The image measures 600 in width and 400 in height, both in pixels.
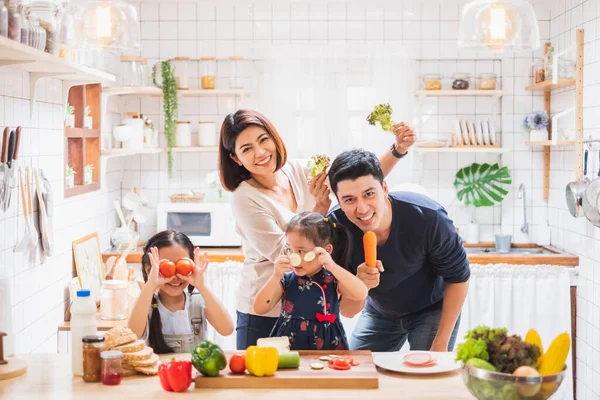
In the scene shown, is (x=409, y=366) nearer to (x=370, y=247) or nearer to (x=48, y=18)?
(x=370, y=247)

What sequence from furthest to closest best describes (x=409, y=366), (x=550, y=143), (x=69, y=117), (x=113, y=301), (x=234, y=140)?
1. (x=550, y=143)
2. (x=69, y=117)
3. (x=113, y=301)
4. (x=234, y=140)
5. (x=409, y=366)

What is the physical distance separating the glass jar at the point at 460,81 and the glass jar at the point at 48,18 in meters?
2.93

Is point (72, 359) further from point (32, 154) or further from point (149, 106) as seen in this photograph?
point (149, 106)

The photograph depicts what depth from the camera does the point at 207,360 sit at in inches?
→ 84.2

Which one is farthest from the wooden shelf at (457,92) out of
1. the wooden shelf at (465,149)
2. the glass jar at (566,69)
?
the glass jar at (566,69)

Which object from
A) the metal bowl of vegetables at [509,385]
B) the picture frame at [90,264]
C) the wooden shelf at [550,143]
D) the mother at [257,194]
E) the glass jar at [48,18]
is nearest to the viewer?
the metal bowl of vegetables at [509,385]

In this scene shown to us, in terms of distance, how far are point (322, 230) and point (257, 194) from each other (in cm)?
34

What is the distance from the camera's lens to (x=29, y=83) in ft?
11.0

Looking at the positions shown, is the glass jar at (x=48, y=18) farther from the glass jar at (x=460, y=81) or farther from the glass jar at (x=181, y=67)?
the glass jar at (x=460, y=81)

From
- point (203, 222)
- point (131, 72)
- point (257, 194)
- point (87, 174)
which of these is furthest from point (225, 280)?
point (257, 194)

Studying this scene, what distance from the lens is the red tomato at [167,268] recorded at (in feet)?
8.07

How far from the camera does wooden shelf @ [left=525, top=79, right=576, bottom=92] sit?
4652mm

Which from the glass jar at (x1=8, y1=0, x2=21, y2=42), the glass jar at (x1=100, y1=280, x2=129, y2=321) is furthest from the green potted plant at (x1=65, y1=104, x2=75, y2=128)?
the glass jar at (x1=8, y1=0, x2=21, y2=42)

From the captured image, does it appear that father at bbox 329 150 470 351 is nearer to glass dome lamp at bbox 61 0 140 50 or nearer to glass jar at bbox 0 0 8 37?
glass dome lamp at bbox 61 0 140 50
